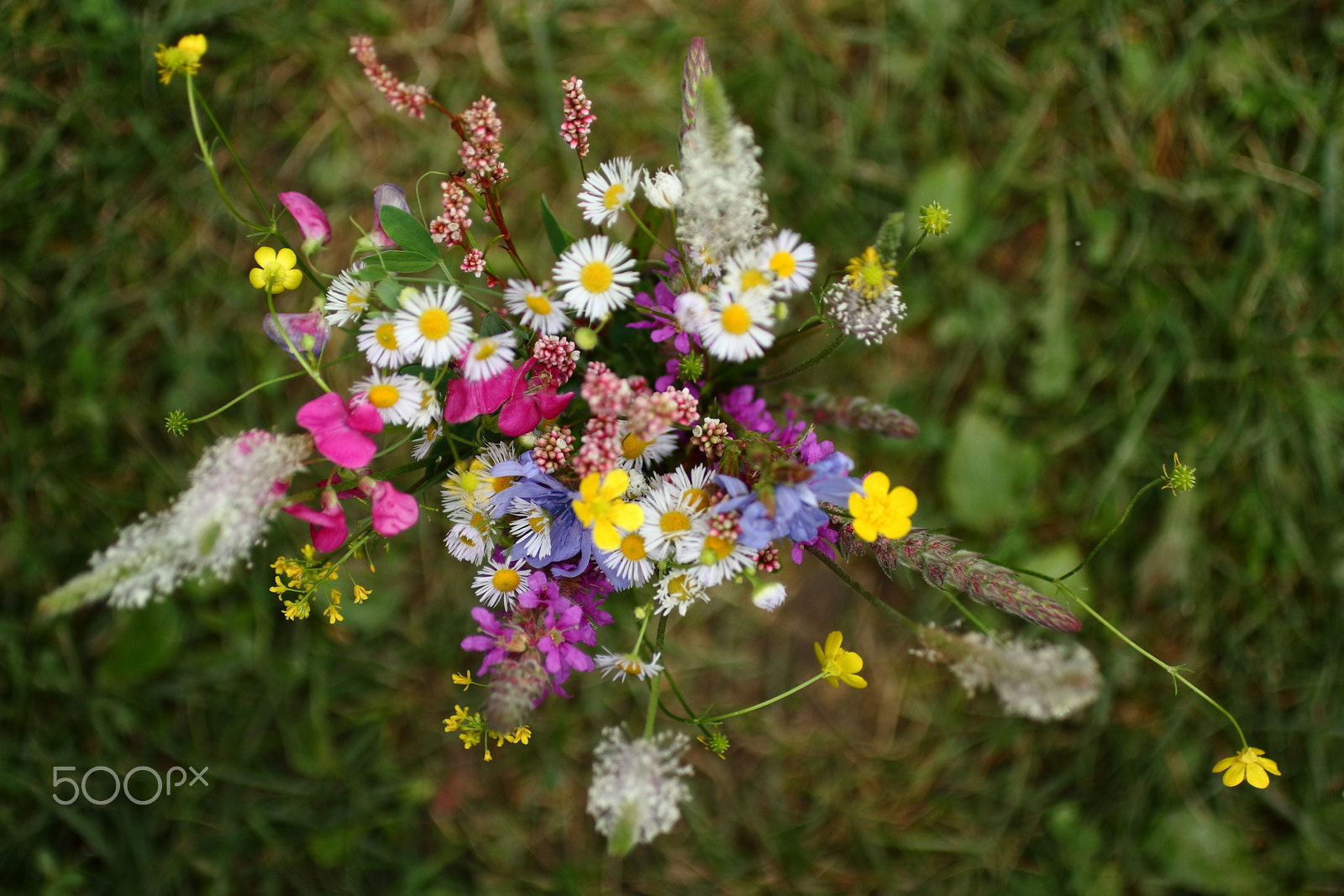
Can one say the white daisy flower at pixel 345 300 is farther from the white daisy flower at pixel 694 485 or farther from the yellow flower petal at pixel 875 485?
the yellow flower petal at pixel 875 485

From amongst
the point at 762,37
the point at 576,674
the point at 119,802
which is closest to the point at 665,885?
the point at 576,674

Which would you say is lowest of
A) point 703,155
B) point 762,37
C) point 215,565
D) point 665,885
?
point 665,885

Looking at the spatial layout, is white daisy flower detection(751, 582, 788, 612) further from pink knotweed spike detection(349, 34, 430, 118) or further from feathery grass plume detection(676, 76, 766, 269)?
pink knotweed spike detection(349, 34, 430, 118)

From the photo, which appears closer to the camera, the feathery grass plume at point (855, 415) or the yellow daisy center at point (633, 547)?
the yellow daisy center at point (633, 547)

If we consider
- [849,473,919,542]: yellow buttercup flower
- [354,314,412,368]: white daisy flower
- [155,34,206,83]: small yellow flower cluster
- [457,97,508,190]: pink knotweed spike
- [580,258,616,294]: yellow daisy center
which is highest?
[155,34,206,83]: small yellow flower cluster

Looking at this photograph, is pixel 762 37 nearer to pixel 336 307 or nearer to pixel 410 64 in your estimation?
pixel 410 64
